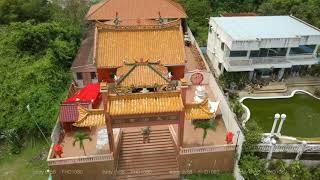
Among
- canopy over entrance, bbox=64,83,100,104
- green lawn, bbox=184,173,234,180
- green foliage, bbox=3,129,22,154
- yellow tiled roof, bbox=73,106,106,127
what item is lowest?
green lawn, bbox=184,173,234,180

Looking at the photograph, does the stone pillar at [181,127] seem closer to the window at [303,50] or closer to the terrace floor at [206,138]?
the terrace floor at [206,138]

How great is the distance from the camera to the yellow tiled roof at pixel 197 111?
19.8 meters

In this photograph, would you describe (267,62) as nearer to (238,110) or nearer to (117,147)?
(238,110)

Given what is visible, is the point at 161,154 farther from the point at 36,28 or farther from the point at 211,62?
the point at 36,28

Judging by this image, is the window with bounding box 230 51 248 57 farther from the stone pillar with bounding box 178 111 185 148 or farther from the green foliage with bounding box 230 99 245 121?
the stone pillar with bounding box 178 111 185 148

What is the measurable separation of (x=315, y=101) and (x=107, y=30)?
63.8 ft

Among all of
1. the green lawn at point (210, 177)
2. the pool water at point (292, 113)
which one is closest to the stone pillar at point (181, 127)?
the green lawn at point (210, 177)

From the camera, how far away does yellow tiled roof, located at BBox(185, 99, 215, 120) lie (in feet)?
65.1

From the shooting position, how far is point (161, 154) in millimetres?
22125

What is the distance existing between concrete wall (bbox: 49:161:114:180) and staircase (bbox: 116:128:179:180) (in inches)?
37.1

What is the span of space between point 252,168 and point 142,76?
10.1 metres

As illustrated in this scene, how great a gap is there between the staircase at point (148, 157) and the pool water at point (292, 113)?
24.6ft

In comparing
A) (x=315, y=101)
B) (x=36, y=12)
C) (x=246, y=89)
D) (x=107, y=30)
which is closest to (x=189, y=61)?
(x=246, y=89)

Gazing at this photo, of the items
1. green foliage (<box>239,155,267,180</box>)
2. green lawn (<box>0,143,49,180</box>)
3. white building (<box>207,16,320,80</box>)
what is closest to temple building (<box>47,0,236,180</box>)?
green foliage (<box>239,155,267,180</box>)
